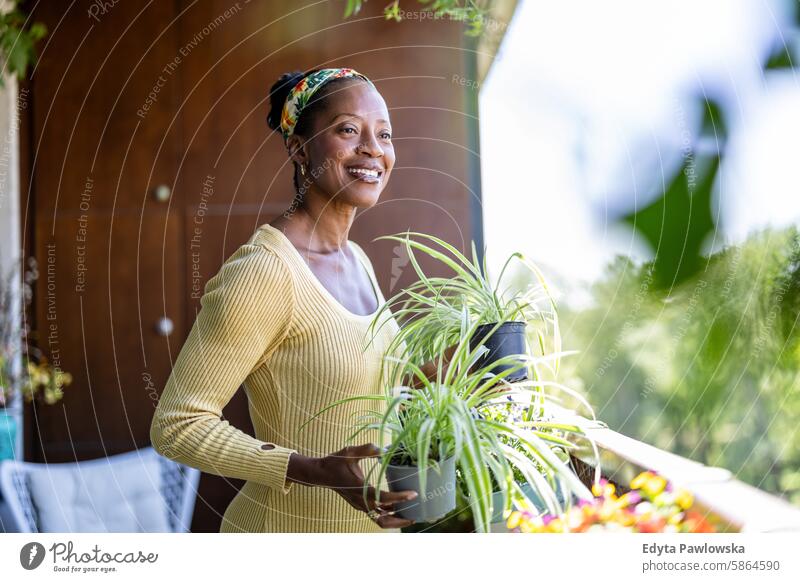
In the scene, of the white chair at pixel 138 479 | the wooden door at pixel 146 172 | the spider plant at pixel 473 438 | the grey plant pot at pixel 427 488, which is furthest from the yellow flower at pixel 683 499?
the white chair at pixel 138 479

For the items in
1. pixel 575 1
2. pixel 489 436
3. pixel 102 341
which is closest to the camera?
pixel 489 436

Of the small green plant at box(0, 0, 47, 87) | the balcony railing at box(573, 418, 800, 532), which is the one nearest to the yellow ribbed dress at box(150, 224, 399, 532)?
the balcony railing at box(573, 418, 800, 532)

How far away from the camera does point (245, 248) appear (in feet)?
2.86

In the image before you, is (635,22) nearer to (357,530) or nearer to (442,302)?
(442,302)

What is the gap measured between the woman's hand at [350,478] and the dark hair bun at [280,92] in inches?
16.0

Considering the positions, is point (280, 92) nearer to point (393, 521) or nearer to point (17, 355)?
point (393, 521)

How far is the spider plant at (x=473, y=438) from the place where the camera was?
727mm

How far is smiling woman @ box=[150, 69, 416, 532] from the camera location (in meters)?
0.82

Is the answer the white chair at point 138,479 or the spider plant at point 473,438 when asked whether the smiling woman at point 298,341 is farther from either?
the white chair at point 138,479

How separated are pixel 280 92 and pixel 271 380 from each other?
34cm

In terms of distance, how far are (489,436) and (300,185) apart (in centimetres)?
39

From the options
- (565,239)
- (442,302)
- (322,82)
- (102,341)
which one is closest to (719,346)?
(565,239)

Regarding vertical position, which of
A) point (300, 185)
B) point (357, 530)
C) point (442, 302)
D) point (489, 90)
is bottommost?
point (357, 530)

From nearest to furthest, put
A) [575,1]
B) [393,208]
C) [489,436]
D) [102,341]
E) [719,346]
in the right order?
[489,436] < [719,346] < [575,1] < [393,208] < [102,341]
